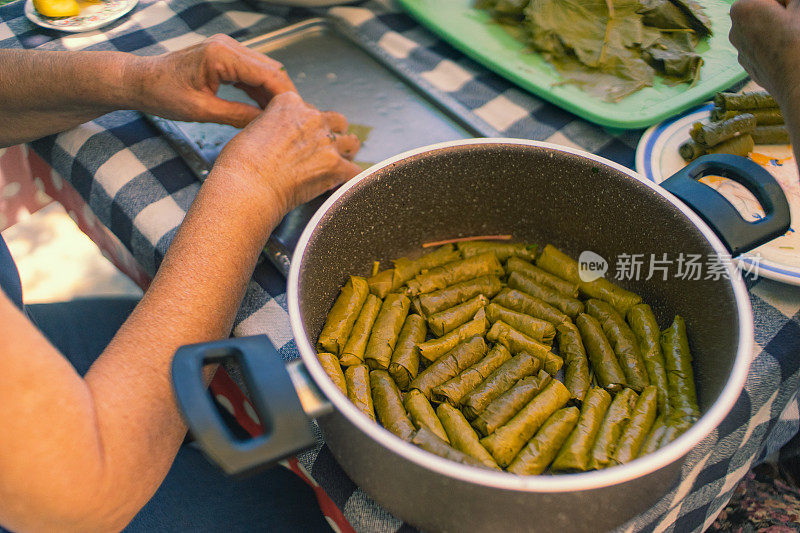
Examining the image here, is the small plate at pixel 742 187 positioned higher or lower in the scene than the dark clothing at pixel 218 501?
higher

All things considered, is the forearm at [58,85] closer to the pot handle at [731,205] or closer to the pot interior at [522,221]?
the pot interior at [522,221]

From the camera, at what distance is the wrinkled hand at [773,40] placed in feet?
3.86

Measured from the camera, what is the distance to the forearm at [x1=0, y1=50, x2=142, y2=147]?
1.39 meters

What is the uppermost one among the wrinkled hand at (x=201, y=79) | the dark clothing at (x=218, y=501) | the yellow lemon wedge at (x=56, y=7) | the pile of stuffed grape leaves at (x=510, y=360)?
the yellow lemon wedge at (x=56, y=7)

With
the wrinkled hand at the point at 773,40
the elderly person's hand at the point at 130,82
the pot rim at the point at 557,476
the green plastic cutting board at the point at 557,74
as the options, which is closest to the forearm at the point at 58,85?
the elderly person's hand at the point at 130,82

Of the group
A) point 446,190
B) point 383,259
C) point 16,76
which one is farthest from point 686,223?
point 16,76

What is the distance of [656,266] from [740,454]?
41 cm

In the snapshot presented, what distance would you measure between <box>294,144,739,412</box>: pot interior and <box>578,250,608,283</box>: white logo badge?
0.01 meters

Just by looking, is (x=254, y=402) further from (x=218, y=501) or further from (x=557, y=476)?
(x=218, y=501)

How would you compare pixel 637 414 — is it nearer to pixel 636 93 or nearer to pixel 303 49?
pixel 636 93

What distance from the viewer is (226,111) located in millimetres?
1442

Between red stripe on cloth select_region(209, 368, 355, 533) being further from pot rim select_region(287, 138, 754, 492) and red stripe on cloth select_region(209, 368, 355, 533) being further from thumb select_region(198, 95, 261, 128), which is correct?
thumb select_region(198, 95, 261, 128)

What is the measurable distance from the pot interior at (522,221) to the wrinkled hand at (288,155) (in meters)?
0.24

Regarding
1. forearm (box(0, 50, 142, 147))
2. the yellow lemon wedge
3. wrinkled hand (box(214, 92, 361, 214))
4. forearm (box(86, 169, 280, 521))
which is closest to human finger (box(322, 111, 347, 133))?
wrinkled hand (box(214, 92, 361, 214))
